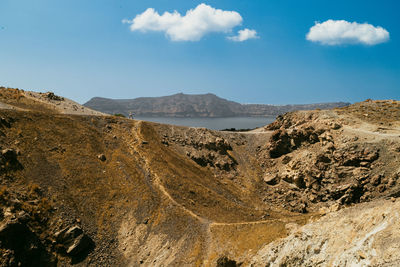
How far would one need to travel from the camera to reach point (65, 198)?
2645cm

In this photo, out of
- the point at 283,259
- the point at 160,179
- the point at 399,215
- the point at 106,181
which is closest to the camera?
the point at 399,215

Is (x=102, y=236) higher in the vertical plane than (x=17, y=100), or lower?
lower

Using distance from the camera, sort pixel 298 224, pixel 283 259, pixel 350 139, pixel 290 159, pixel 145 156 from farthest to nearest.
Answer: pixel 290 159, pixel 350 139, pixel 145 156, pixel 298 224, pixel 283 259

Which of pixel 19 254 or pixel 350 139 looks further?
pixel 350 139

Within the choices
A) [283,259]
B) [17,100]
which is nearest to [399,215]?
[283,259]

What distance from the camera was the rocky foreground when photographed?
18156 millimetres

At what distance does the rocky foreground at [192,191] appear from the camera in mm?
18156

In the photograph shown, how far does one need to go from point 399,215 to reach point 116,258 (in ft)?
77.4

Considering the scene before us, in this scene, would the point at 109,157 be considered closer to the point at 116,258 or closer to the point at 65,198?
the point at 65,198

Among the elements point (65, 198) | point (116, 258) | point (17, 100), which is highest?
point (17, 100)

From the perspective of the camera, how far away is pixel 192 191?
33719mm

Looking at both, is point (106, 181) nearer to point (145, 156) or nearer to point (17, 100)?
point (145, 156)

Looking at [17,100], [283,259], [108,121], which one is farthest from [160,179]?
[17,100]

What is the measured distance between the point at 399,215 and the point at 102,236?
25234 millimetres
